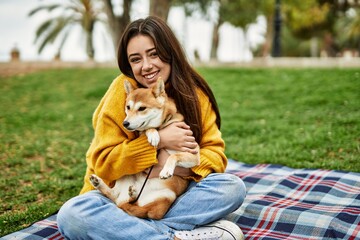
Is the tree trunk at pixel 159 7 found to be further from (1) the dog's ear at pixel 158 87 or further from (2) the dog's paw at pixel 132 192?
(2) the dog's paw at pixel 132 192

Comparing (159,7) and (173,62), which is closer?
(173,62)

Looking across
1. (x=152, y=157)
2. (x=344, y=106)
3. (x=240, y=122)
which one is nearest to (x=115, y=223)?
(x=152, y=157)

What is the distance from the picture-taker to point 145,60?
3.31 metres

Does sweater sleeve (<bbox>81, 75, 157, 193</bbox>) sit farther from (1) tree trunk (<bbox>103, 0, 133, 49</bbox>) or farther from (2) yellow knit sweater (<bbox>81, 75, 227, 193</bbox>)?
(1) tree trunk (<bbox>103, 0, 133, 49</bbox>)

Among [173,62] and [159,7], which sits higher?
[159,7]

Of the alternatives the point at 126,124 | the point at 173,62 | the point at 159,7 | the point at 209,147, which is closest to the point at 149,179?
the point at 126,124

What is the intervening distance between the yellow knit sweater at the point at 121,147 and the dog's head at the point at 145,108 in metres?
0.13

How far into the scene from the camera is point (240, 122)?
7.48 meters

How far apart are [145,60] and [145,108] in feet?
1.49

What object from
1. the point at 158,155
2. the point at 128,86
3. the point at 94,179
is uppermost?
the point at 128,86

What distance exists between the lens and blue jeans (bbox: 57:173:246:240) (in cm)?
292

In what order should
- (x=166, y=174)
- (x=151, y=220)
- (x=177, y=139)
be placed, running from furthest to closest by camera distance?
(x=177, y=139) → (x=151, y=220) → (x=166, y=174)

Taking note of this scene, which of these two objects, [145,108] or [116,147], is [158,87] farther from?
[116,147]

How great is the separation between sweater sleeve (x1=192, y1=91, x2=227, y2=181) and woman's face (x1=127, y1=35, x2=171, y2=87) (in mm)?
477
